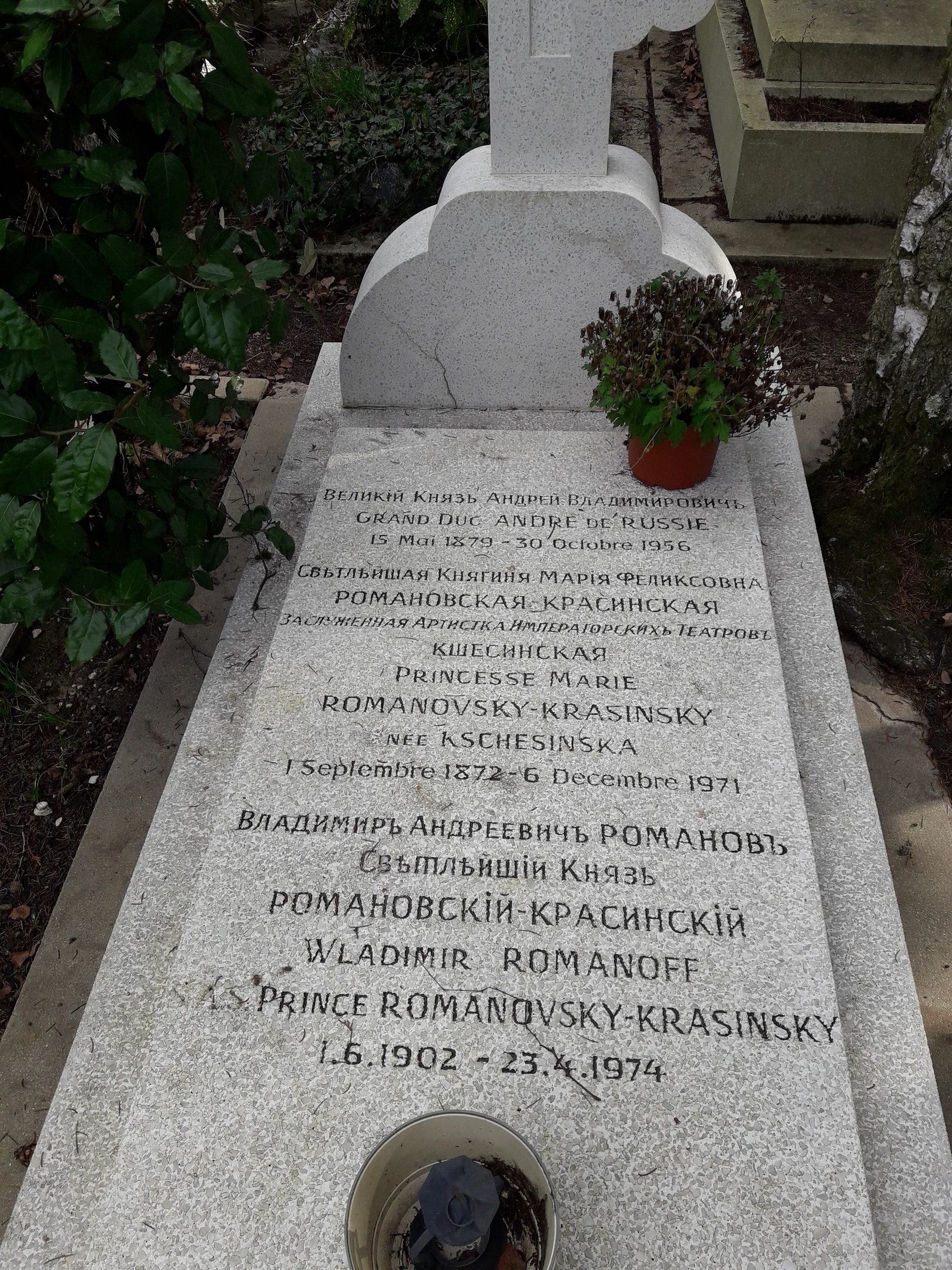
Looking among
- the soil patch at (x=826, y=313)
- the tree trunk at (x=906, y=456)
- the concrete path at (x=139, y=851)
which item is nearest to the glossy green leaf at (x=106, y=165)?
the concrete path at (x=139, y=851)

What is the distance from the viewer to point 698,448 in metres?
3.18

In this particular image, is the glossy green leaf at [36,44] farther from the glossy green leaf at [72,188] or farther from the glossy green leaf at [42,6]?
the glossy green leaf at [72,188]

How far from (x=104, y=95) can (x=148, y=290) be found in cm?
45

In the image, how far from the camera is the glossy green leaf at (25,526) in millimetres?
2195

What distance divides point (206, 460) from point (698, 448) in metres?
1.69

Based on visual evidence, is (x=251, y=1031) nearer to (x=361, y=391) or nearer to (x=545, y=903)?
(x=545, y=903)

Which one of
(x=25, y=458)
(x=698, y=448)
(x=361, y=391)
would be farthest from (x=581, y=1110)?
(x=361, y=391)

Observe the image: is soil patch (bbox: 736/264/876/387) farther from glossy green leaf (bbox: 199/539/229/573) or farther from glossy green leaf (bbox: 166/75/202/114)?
glossy green leaf (bbox: 166/75/202/114)

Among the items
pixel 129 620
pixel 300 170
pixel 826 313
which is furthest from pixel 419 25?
pixel 129 620

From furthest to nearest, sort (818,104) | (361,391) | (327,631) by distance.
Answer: (818,104) → (361,391) → (327,631)

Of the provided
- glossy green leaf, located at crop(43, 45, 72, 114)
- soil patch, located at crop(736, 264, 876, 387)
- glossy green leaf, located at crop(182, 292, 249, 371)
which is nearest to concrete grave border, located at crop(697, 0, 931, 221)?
soil patch, located at crop(736, 264, 876, 387)

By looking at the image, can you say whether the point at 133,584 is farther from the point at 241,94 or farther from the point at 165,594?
the point at 241,94

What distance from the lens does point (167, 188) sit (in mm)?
2377

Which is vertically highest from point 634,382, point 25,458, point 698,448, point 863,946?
point 25,458
